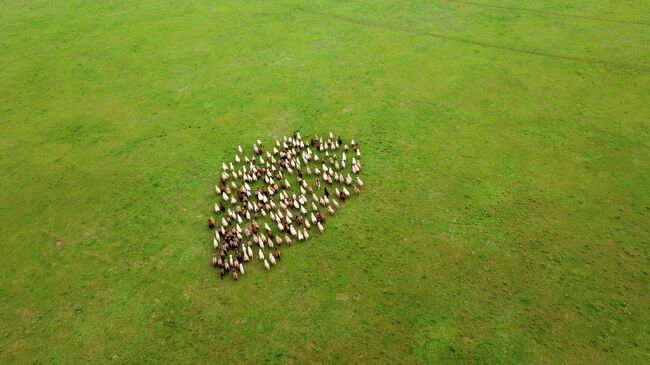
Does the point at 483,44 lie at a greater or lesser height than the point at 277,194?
greater

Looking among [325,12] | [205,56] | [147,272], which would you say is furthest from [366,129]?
[325,12]

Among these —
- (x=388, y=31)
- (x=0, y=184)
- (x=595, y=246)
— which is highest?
(x=388, y=31)

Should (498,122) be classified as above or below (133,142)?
above

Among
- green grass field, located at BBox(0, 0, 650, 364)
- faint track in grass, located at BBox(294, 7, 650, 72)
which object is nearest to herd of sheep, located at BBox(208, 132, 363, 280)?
green grass field, located at BBox(0, 0, 650, 364)

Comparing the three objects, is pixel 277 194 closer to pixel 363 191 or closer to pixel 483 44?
pixel 363 191

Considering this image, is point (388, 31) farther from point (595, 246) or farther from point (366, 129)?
point (595, 246)

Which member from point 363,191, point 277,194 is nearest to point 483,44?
point 363,191

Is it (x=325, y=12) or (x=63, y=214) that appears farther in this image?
(x=325, y=12)
